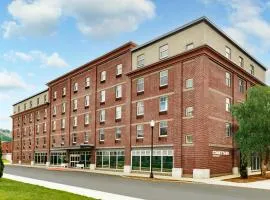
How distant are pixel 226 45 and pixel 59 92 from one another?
33.6 metres

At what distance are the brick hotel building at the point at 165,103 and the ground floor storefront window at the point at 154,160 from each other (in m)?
0.10

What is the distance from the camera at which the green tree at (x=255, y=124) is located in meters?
33.2

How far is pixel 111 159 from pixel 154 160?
9.25m

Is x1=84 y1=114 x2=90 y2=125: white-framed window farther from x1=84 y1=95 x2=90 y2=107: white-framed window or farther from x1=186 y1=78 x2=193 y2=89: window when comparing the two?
x1=186 y1=78 x2=193 y2=89: window

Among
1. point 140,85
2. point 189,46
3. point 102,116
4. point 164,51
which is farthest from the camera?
point 102,116

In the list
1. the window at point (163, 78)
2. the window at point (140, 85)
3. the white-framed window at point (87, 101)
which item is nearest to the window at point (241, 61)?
the window at point (163, 78)

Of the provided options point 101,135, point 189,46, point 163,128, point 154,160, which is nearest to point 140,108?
point 163,128

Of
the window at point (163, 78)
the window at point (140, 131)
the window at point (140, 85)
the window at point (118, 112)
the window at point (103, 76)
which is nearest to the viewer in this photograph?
the window at point (163, 78)

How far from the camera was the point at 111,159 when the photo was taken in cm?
4706

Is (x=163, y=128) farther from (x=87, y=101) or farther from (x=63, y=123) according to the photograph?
(x=63, y=123)

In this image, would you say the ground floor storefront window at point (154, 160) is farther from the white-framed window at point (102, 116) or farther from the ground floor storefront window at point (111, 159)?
the white-framed window at point (102, 116)

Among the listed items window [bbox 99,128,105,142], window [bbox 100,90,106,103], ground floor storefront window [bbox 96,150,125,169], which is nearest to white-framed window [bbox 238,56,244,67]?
ground floor storefront window [bbox 96,150,125,169]

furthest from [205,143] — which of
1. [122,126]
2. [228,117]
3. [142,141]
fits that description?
[122,126]

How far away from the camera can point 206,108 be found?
113 feet
